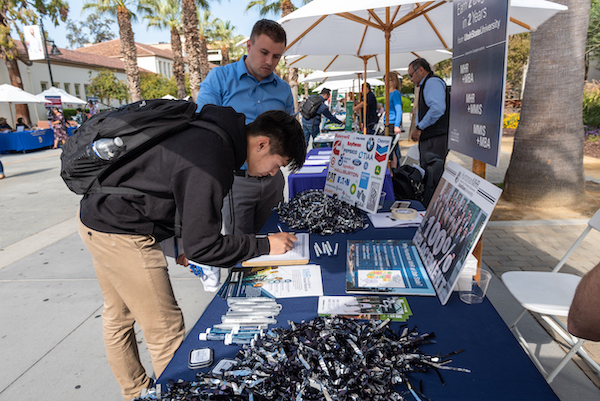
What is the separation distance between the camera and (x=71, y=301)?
362cm

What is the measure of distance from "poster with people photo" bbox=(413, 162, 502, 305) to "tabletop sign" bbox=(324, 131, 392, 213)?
28.4 inches

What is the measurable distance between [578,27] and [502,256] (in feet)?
11.2

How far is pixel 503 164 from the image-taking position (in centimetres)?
929

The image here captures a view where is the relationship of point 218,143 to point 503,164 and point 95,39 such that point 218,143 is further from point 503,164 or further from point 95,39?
point 95,39

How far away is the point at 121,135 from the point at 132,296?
0.76 metres

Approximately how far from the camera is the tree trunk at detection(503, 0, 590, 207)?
5133 mm

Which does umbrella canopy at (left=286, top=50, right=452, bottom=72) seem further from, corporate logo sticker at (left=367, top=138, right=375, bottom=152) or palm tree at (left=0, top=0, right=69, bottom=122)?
palm tree at (left=0, top=0, right=69, bottom=122)

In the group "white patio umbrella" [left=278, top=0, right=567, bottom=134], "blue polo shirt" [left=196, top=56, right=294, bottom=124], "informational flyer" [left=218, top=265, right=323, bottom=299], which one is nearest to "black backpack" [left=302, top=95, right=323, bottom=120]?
"white patio umbrella" [left=278, top=0, right=567, bottom=134]

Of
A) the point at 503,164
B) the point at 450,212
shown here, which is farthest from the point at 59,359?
the point at 503,164

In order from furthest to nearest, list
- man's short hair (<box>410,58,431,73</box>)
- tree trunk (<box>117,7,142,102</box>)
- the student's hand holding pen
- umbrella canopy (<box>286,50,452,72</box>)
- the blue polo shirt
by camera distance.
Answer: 1. tree trunk (<box>117,7,142,102</box>)
2. umbrella canopy (<box>286,50,452,72</box>)
3. man's short hair (<box>410,58,431,73</box>)
4. the blue polo shirt
5. the student's hand holding pen

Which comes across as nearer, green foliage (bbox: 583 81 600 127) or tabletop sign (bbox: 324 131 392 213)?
tabletop sign (bbox: 324 131 392 213)

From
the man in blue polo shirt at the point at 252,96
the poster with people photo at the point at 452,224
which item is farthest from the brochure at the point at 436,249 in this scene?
the man in blue polo shirt at the point at 252,96

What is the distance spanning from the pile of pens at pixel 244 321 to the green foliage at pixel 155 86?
39393 millimetres

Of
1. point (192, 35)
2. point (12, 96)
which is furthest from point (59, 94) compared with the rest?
point (192, 35)
